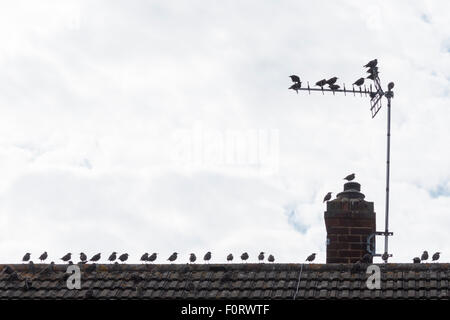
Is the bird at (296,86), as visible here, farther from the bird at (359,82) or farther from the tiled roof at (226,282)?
the tiled roof at (226,282)

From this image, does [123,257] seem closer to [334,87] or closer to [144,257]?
[144,257]

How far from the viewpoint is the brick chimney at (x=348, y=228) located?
16.7 m

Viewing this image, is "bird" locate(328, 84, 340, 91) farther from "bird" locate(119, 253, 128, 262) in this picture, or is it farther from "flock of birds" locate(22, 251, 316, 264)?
"bird" locate(119, 253, 128, 262)

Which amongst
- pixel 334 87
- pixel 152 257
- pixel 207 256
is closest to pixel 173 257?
pixel 207 256

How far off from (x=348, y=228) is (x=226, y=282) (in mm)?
2491

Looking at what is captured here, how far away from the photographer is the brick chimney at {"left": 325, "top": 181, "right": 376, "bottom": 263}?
16734 mm

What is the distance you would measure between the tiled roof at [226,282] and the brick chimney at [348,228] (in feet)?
3.01

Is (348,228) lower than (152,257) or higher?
higher

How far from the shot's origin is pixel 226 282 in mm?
15656
